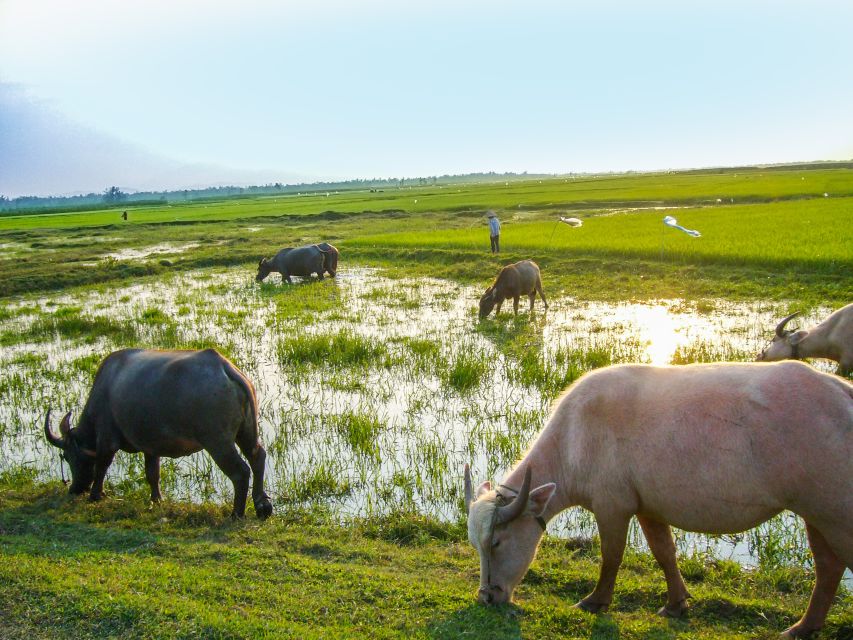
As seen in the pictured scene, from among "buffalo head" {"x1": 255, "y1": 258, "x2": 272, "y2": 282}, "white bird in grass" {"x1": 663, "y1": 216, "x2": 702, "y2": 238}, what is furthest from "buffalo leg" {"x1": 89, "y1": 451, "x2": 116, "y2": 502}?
"buffalo head" {"x1": 255, "y1": 258, "x2": 272, "y2": 282}

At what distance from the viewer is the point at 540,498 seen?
A: 3588 millimetres

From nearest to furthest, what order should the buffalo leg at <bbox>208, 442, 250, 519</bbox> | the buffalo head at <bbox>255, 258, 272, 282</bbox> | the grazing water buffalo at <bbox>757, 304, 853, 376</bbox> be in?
the buffalo leg at <bbox>208, 442, 250, 519</bbox> < the grazing water buffalo at <bbox>757, 304, 853, 376</bbox> < the buffalo head at <bbox>255, 258, 272, 282</bbox>

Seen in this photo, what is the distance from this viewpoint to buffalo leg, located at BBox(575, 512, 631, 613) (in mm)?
3635

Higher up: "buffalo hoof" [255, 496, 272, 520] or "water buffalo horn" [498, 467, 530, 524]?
"water buffalo horn" [498, 467, 530, 524]

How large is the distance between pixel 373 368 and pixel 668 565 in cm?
631

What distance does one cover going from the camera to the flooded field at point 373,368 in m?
6.04

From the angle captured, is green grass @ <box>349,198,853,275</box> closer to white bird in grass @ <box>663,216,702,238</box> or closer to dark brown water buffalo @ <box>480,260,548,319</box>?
white bird in grass @ <box>663,216,702,238</box>

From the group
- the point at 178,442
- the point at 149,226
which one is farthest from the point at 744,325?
the point at 149,226

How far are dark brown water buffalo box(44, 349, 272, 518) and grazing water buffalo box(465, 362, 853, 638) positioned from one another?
95.1 inches

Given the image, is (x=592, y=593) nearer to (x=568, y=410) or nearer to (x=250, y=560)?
(x=568, y=410)

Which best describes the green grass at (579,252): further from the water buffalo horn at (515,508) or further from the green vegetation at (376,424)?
the water buffalo horn at (515,508)

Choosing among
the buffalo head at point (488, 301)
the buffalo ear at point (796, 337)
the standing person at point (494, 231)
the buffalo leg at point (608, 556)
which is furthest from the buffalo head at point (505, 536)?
the standing person at point (494, 231)

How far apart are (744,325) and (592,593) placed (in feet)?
26.7

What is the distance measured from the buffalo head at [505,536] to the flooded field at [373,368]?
1580mm
